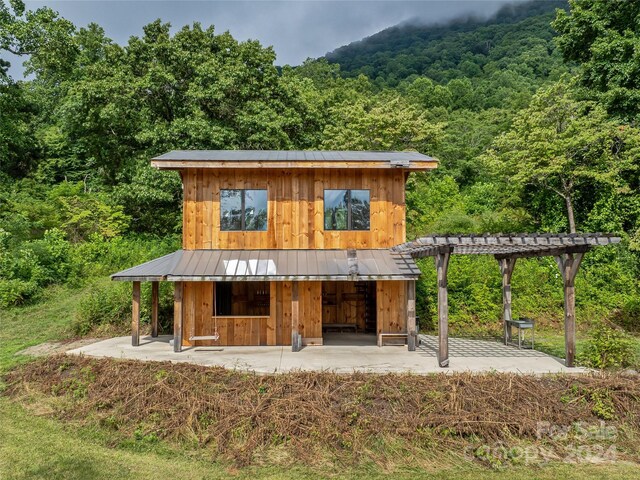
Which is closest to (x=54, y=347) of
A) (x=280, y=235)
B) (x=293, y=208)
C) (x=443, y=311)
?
(x=280, y=235)

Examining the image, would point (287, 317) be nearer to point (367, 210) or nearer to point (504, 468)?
point (367, 210)

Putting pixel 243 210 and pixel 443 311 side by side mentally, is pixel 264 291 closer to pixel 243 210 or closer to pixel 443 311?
pixel 243 210

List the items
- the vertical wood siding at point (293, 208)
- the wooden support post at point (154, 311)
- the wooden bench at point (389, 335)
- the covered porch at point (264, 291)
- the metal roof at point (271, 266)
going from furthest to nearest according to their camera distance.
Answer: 1. the wooden support post at point (154, 311)
2. the vertical wood siding at point (293, 208)
3. the wooden bench at point (389, 335)
4. the covered porch at point (264, 291)
5. the metal roof at point (271, 266)

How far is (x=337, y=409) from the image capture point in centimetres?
680

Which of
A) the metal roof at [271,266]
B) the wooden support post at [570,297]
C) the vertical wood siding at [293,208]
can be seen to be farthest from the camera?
the vertical wood siding at [293,208]

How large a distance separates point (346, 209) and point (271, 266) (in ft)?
9.08

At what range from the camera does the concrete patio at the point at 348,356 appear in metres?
8.44

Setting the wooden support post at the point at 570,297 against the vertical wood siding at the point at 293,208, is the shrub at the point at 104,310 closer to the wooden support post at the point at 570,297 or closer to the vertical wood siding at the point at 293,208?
the vertical wood siding at the point at 293,208

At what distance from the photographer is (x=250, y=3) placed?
18.2m

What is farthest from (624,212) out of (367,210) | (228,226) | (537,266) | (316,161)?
(228,226)

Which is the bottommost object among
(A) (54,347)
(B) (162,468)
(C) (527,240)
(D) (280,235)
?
(B) (162,468)

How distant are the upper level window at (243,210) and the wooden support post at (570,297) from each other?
23.8ft

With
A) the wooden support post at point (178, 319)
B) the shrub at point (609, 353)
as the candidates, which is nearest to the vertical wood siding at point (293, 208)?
the wooden support post at point (178, 319)

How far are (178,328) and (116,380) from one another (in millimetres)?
2404
